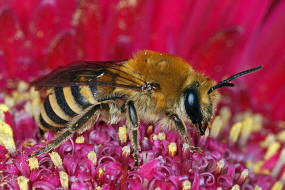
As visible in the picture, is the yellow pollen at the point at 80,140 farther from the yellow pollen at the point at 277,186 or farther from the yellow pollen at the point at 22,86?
the yellow pollen at the point at 277,186

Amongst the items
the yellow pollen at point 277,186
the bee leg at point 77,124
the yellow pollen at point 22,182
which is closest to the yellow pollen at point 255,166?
the yellow pollen at point 277,186

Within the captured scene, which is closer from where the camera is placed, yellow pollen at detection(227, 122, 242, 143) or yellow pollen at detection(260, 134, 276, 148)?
yellow pollen at detection(227, 122, 242, 143)

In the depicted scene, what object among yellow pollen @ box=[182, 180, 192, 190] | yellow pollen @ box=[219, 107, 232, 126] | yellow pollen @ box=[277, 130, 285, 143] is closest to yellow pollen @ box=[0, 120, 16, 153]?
yellow pollen @ box=[182, 180, 192, 190]

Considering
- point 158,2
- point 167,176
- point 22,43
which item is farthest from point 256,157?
point 22,43

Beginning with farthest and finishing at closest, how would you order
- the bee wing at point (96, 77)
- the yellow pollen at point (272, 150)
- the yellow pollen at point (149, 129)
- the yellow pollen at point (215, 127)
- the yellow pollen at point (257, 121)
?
the yellow pollen at point (257, 121)
the yellow pollen at point (272, 150)
the yellow pollen at point (215, 127)
the yellow pollen at point (149, 129)
the bee wing at point (96, 77)

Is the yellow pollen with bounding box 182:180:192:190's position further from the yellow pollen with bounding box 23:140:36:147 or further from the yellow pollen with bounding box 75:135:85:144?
the yellow pollen with bounding box 23:140:36:147

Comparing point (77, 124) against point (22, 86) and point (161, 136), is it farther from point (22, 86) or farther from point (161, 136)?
point (22, 86)

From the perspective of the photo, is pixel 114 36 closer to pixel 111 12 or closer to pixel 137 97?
pixel 111 12

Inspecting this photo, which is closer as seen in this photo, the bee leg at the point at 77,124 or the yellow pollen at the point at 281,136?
the bee leg at the point at 77,124
